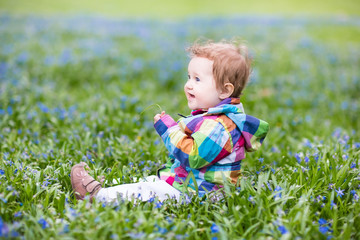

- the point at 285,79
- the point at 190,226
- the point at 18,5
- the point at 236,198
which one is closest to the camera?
the point at 190,226

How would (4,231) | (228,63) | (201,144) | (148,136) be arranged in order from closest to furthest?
(4,231), (201,144), (228,63), (148,136)

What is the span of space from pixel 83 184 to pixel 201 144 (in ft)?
3.56

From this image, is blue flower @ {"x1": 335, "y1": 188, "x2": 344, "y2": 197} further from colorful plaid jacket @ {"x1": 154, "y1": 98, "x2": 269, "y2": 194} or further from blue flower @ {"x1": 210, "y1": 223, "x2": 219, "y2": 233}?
blue flower @ {"x1": 210, "y1": 223, "x2": 219, "y2": 233}

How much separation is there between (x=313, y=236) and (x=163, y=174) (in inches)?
53.3

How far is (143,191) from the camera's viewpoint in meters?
2.90

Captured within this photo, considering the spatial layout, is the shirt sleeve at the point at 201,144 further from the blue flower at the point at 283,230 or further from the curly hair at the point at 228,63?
the blue flower at the point at 283,230

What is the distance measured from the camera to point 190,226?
257 centimetres

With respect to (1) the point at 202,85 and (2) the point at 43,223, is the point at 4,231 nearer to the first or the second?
(2) the point at 43,223

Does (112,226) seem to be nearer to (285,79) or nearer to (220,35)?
(285,79)

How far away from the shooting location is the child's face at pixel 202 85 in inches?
111

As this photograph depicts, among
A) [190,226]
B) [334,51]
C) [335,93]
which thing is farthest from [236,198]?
[334,51]

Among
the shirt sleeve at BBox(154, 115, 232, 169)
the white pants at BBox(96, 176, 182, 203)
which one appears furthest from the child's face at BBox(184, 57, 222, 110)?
the white pants at BBox(96, 176, 182, 203)

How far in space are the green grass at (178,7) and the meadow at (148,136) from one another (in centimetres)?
604

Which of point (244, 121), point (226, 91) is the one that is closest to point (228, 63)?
point (226, 91)
